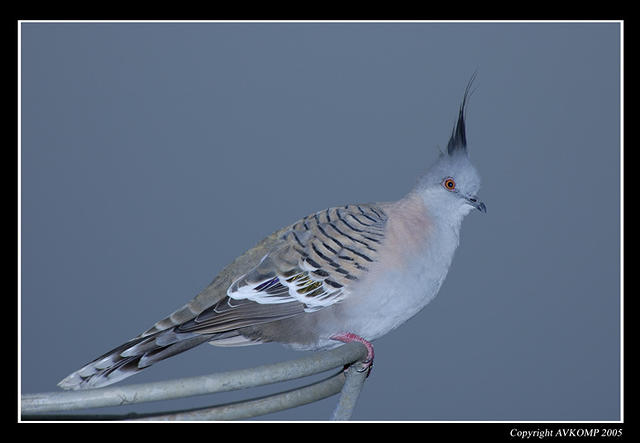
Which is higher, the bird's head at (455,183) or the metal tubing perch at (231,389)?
the bird's head at (455,183)

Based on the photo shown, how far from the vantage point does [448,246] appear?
2275mm

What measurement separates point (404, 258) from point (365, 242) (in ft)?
0.47

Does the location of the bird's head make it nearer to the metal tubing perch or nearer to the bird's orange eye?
the bird's orange eye

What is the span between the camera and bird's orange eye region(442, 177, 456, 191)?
2.32m

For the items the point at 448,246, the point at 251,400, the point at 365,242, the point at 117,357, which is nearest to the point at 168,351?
the point at 117,357

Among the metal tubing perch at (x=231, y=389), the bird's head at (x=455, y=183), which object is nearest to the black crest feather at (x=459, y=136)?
the bird's head at (x=455, y=183)

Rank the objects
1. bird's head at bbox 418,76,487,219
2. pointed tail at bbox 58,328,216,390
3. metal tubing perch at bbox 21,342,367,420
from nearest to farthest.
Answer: metal tubing perch at bbox 21,342,367,420 < pointed tail at bbox 58,328,216,390 < bird's head at bbox 418,76,487,219

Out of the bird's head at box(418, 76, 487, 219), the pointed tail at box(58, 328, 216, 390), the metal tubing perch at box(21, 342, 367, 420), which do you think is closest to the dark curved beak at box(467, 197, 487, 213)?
the bird's head at box(418, 76, 487, 219)

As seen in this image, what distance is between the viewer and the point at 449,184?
2.32 m

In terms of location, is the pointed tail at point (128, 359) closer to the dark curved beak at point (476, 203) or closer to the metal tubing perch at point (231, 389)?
the metal tubing perch at point (231, 389)

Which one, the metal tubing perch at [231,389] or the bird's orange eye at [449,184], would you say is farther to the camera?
the bird's orange eye at [449,184]

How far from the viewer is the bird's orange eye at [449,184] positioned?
7.61 feet

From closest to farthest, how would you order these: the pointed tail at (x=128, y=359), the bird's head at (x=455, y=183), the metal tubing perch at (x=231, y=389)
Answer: the metal tubing perch at (x=231, y=389) → the pointed tail at (x=128, y=359) → the bird's head at (x=455, y=183)

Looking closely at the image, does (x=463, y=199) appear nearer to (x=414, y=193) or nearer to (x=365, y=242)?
(x=414, y=193)
